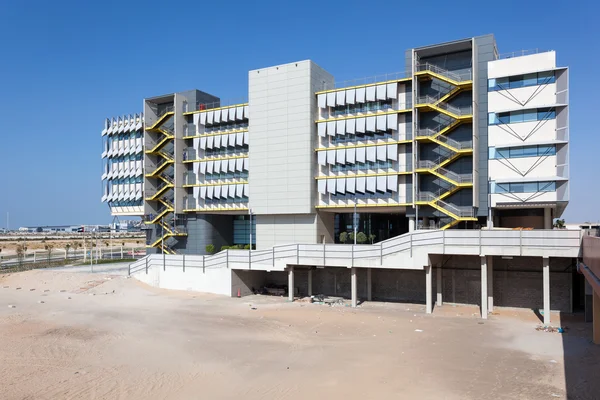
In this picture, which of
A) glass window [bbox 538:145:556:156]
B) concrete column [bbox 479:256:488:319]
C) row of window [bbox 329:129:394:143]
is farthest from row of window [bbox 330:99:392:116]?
concrete column [bbox 479:256:488:319]

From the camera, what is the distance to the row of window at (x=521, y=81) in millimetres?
41844

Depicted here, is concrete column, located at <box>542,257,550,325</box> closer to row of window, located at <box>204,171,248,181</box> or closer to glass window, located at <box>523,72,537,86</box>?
glass window, located at <box>523,72,537,86</box>

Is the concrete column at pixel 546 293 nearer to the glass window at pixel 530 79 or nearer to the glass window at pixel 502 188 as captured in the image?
the glass window at pixel 502 188

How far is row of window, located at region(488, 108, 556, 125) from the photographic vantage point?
41938 mm

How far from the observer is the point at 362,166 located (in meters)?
51.2

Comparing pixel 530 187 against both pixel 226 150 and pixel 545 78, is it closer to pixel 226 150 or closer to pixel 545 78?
pixel 545 78

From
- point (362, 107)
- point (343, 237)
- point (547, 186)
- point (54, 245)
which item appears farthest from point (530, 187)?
point (54, 245)

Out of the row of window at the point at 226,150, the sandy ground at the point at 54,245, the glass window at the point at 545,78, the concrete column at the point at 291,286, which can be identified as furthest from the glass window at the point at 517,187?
the sandy ground at the point at 54,245

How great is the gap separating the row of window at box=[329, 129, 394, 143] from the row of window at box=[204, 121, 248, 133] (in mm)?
13140

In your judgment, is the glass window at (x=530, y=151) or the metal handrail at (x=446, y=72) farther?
the metal handrail at (x=446, y=72)

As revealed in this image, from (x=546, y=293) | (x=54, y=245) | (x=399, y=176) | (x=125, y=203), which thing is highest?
→ (x=399, y=176)

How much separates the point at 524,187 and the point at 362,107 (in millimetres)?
18735

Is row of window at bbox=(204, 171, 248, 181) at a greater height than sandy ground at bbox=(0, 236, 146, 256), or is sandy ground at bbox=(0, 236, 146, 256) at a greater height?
row of window at bbox=(204, 171, 248, 181)

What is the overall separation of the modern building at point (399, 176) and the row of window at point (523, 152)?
0.09m
